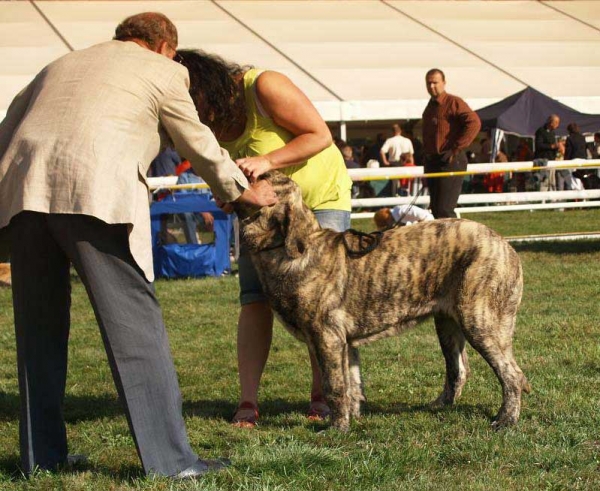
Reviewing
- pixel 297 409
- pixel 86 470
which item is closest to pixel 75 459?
A: pixel 86 470

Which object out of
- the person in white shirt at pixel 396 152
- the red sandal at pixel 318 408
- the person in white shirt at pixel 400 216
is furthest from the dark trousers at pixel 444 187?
the person in white shirt at pixel 396 152

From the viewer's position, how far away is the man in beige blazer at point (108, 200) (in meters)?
3.83

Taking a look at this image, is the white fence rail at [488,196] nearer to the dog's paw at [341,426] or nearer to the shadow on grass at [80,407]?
the shadow on grass at [80,407]

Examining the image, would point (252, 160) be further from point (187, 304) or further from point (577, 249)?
point (577, 249)

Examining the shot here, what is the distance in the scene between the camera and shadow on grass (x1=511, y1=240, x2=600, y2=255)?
41.3 feet

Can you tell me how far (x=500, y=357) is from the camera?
16.5 feet

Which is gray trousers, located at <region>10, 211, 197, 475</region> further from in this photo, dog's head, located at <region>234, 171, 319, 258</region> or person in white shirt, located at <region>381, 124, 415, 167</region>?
person in white shirt, located at <region>381, 124, 415, 167</region>

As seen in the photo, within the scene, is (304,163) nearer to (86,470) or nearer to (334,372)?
(334,372)

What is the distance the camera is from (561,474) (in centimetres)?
416

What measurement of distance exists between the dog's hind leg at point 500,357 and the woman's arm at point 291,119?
1.16 m

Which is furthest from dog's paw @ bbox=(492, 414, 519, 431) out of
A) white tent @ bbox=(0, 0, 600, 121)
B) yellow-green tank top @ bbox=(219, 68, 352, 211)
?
white tent @ bbox=(0, 0, 600, 121)

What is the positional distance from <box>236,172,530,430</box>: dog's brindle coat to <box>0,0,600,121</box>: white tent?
1700 centimetres

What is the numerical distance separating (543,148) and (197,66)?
54.9 feet

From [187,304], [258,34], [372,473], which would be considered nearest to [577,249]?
[187,304]
